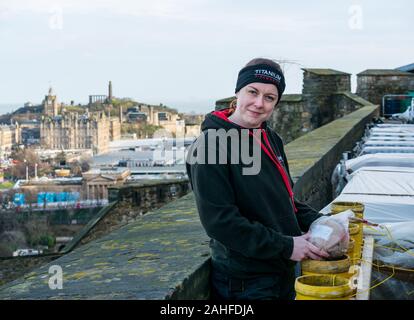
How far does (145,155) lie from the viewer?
122250 mm

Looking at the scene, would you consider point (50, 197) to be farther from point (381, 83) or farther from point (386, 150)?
point (386, 150)

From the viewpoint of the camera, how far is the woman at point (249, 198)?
240cm

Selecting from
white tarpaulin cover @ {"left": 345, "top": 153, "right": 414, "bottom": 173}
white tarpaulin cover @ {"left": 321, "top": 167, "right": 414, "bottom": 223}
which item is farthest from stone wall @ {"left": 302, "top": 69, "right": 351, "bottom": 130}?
white tarpaulin cover @ {"left": 321, "top": 167, "right": 414, "bottom": 223}

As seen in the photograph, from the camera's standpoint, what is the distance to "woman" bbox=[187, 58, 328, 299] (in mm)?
2404

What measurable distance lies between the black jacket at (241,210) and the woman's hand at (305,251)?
0.02 meters

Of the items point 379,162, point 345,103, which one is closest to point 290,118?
point 345,103

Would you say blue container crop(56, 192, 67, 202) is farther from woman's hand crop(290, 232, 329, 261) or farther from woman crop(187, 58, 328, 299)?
woman's hand crop(290, 232, 329, 261)

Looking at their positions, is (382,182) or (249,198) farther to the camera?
(382,182)

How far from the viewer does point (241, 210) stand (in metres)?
2.51

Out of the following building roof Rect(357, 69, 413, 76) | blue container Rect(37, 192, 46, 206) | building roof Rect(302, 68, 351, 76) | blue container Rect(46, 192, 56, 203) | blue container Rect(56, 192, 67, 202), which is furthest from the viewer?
blue container Rect(56, 192, 67, 202)

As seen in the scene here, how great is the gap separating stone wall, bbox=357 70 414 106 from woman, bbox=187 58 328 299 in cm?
1739

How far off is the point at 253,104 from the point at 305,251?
1.80 ft

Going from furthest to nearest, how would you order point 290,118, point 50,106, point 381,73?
1. point 50,106
2. point 381,73
3. point 290,118

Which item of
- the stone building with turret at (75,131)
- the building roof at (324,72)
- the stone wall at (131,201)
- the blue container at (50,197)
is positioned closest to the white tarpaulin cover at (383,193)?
the stone wall at (131,201)
